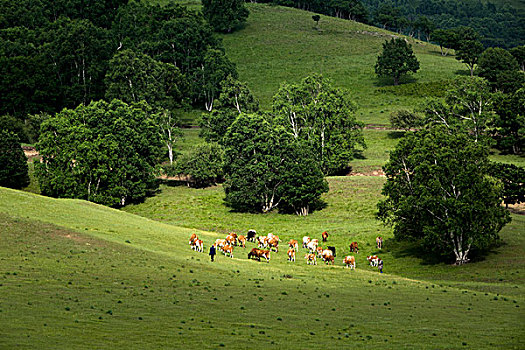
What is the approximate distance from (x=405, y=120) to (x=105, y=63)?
79685 millimetres

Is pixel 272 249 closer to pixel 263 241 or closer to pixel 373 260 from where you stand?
pixel 263 241

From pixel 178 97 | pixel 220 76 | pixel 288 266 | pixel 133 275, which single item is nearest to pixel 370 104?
pixel 220 76

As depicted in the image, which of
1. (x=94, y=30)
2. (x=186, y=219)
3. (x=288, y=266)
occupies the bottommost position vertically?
(x=186, y=219)

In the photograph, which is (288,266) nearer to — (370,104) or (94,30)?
(370,104)

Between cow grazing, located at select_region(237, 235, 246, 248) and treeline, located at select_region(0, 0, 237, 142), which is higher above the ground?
treeline, located at select_region(0, 0, 237, 142)

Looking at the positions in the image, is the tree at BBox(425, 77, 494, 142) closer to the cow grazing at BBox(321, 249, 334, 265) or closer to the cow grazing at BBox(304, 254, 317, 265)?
the cow grazing at BBox(321, 249, 334, 265)

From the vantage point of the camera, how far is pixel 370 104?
172625 millimetres

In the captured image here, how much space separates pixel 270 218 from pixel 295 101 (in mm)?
40212

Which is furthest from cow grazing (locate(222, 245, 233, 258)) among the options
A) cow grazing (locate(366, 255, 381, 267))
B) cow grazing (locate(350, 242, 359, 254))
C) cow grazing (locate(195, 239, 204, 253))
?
cow grazing (locate(350, 242, 359, 254))

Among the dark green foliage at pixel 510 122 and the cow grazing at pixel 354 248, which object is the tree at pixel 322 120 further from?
the cow grazing at pixel 354 248

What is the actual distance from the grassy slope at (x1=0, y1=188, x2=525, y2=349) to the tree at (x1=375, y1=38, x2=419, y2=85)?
132813 millimetres

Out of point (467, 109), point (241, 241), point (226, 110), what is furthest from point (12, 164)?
point (467, 109)

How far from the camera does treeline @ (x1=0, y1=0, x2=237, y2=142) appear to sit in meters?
144

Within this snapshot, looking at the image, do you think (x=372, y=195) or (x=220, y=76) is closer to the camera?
(x=372, y=195)
